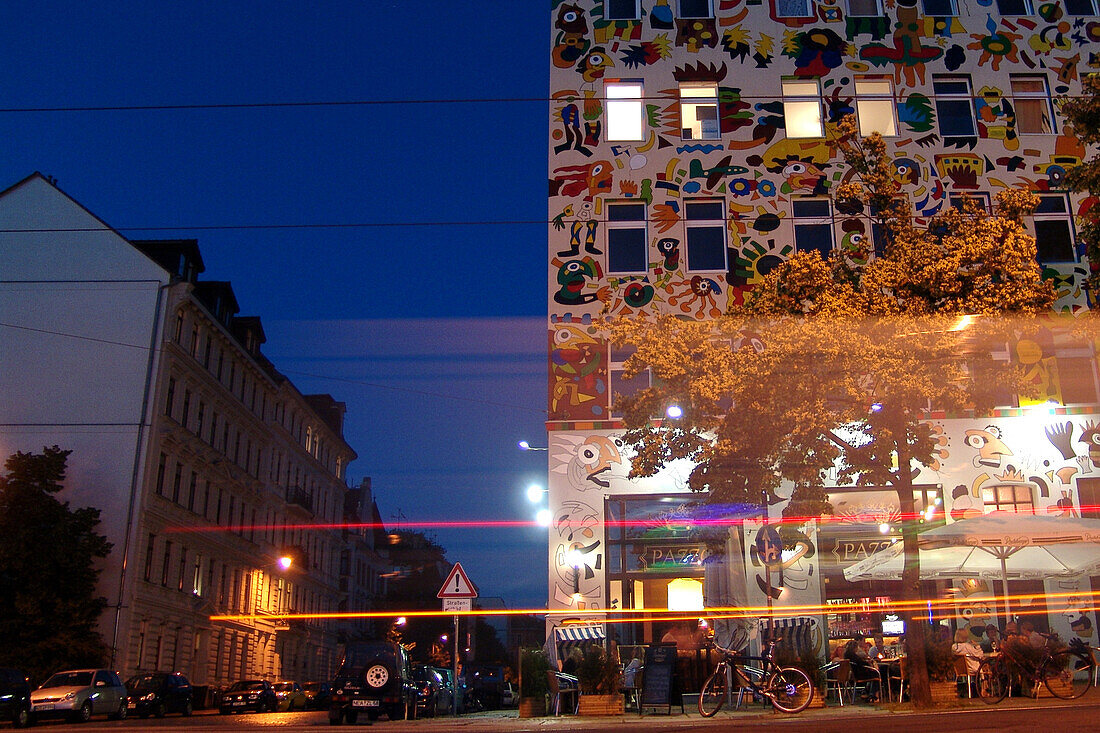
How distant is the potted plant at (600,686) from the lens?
16.9 metres

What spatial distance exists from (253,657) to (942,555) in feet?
123

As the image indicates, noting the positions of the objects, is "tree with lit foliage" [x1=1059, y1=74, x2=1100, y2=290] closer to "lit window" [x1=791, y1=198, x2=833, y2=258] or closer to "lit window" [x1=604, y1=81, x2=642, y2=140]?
"lit window" [x1=791, y1=198, x2=833, y2=258]

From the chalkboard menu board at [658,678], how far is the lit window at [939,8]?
20.1m

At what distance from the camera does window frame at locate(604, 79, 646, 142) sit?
27266 mm

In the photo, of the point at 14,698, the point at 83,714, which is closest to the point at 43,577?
the point at 83,714

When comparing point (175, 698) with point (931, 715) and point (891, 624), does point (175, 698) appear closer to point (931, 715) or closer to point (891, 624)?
point (891, 624)

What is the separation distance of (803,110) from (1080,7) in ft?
27.7

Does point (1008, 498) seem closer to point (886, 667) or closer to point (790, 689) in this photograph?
point (886, 667)

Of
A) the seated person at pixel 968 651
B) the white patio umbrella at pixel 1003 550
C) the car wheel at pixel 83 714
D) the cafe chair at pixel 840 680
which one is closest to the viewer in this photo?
the seated person at pixel 968 651

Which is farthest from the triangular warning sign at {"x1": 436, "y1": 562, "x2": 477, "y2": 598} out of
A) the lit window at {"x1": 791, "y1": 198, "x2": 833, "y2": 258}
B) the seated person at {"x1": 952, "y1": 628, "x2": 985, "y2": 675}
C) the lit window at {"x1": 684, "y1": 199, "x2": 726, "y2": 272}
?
the lit window at {"x1": 791, "y1": 198, "x2": 833, "y2": 258}

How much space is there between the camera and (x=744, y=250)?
85.8 ft

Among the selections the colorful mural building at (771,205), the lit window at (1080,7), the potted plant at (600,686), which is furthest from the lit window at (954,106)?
the potted plant at (600,686)

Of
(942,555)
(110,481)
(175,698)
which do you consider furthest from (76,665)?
(942,555)

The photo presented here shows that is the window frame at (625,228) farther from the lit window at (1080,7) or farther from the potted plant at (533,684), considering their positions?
the lit window at (1080,7)
